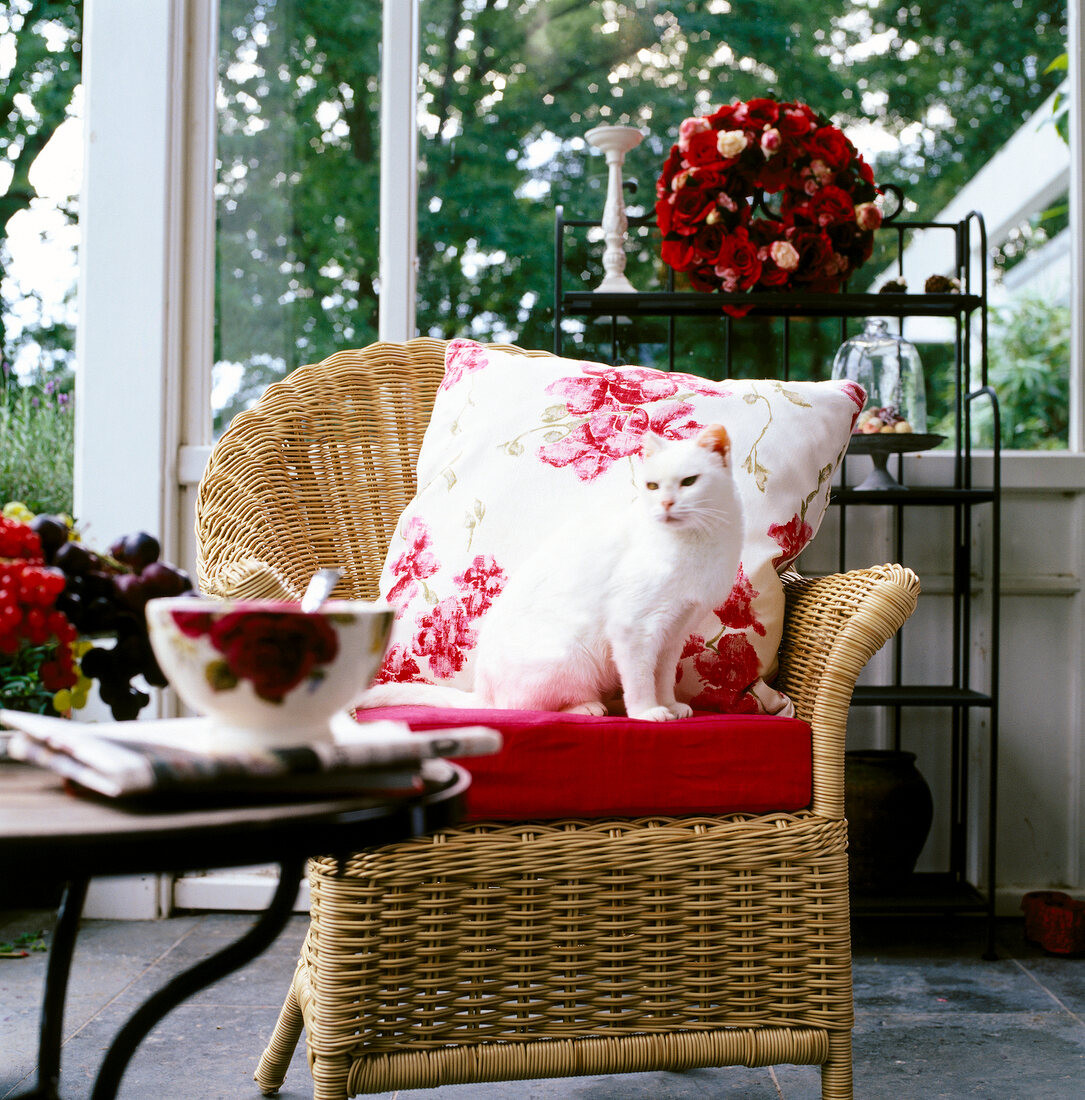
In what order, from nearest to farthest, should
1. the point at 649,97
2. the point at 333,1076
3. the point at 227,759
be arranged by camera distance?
the point at 227,759
the point at 333,1076
the point at 649,97

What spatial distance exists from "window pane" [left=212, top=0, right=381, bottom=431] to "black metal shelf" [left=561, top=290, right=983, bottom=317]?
23.8 inches

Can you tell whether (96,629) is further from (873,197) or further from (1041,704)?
(1041,704)

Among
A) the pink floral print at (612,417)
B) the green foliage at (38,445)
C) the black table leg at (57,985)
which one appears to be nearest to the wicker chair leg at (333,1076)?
the black table leg at (57,985)

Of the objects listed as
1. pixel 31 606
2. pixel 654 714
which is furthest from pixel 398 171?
pixel 31 606

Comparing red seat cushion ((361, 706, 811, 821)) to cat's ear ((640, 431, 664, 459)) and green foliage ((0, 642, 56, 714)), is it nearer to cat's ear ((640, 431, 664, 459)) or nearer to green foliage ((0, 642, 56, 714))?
cat's ear ((640, 431, 664, 459))

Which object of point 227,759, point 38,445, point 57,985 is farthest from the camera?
point 38,445

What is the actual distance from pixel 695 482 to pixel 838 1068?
64 cm

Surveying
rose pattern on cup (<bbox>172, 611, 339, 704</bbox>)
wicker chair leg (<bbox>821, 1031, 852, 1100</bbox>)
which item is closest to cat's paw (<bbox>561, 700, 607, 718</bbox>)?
wicker chair leg (<bbox>821, 1031, 852, 1100</bbox>)

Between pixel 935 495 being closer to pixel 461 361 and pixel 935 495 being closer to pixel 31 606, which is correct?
pixel 461 361

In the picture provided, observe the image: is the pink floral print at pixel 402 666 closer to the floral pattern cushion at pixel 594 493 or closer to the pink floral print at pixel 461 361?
the floral pattern cushion at pixel 594 493

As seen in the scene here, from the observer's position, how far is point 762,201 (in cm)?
198

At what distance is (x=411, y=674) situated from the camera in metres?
1.33

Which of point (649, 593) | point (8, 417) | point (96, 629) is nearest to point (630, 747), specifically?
point (649, 593)

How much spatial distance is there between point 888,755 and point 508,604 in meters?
1.12
